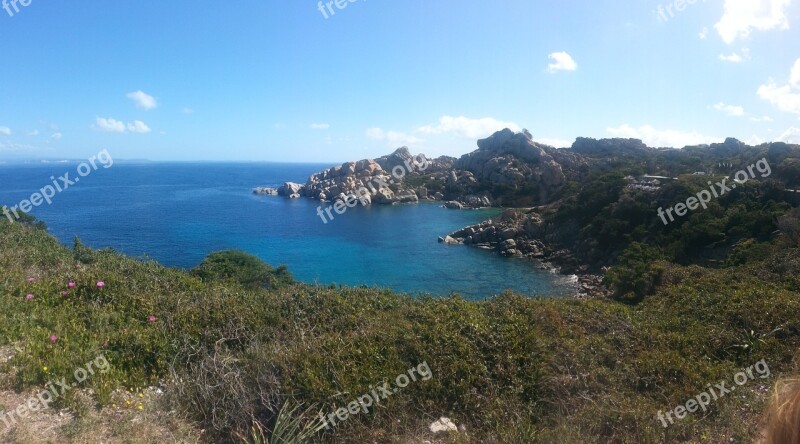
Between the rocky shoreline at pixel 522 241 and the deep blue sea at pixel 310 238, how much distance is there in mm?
1383

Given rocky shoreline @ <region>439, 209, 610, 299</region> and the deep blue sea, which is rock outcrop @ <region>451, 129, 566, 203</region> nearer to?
the deep blue sea

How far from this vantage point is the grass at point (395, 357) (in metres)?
4.38

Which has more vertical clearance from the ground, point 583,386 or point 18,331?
point 18,331

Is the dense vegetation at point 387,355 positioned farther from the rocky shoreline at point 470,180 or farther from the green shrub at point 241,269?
the rocky shoreline at point 470,180

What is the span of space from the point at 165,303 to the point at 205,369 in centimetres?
245

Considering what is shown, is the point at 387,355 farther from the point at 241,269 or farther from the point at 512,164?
the point at 512,164

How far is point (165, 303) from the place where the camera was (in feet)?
22.5

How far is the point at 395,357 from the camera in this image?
17.3 ft

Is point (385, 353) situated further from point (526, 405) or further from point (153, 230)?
point (153, 230)

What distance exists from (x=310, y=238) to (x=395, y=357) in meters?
40.2

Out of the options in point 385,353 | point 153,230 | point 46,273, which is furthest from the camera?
point 153,230

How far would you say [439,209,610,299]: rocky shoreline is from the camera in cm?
3278

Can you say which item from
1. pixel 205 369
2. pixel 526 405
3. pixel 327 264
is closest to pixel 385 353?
pixel 526 405

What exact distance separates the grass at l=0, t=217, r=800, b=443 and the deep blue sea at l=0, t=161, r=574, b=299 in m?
19.9
